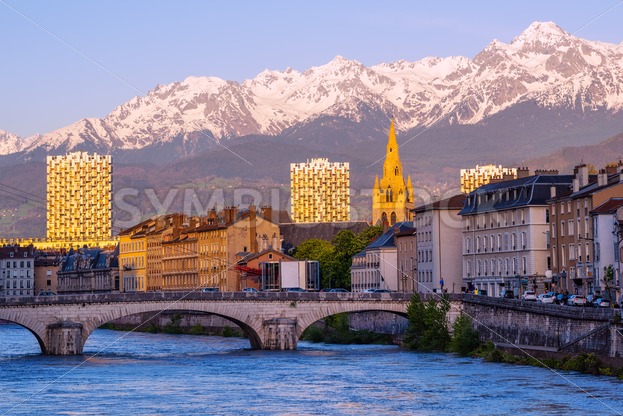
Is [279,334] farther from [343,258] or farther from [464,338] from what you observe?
[343,258]

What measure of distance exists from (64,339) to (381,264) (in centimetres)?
5971

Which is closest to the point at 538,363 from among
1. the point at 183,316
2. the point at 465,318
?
the point at 465,318

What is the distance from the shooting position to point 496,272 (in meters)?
139

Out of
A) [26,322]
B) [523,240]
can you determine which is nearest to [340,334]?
[523,240]

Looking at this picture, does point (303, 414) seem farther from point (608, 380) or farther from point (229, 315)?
point (229, 315)

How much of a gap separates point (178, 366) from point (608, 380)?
33.4 meters

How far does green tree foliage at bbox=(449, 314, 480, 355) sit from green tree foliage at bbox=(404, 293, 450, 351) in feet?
9.35

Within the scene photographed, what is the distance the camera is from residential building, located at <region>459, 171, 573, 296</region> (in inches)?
5197

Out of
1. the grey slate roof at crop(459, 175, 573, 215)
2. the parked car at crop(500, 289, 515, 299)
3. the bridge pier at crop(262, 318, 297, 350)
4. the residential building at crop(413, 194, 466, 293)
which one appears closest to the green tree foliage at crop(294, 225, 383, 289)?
the residential building at crop(413, 194, 466, 293)

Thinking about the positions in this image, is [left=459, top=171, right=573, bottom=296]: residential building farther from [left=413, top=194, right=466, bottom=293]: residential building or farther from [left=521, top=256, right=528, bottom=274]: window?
[left=413, top=194, right=466, bottom=293]: residential building

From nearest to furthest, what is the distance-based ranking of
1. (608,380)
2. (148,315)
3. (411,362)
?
(608,380) → (411,362) → (148,315)

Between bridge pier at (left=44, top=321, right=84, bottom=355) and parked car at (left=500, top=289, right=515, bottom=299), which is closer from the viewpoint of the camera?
bridge pier at (left=44, top=321, right=84, bottom=355)

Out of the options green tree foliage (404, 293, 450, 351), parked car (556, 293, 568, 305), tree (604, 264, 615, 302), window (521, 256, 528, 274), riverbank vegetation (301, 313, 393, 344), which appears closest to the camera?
parked car (556, 293, 568, 305)

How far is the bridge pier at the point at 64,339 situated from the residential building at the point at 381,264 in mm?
55493
